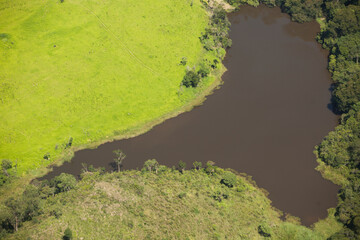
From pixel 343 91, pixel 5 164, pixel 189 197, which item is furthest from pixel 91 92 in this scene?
pixel 343 91

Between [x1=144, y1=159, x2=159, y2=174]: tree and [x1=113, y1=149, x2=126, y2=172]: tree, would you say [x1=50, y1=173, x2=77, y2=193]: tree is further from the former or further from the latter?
[x1=144, y1=159, x2=159, y2=174]: tree

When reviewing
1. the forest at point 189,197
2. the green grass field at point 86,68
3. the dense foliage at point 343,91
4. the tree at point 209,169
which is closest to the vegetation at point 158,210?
the forest at point 189,197

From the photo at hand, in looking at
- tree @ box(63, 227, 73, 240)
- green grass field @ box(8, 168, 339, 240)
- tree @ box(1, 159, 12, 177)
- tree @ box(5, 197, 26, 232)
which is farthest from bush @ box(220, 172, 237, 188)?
tree @ box(1, 159, 12, 177)

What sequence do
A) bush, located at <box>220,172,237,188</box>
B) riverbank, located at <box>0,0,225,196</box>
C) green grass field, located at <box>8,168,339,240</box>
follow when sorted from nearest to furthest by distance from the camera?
green grass field, located at <box>8,168,339,240</box>, bush, located at <box>220,172,237,188</box>, riverbank, located at <box>0,0,225,196</box>

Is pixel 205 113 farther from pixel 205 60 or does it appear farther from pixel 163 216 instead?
pixel 163 216

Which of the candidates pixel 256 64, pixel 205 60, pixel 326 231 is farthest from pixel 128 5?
pixel 326 231

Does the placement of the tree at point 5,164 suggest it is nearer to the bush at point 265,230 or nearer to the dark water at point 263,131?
the dark water at point 263,131
